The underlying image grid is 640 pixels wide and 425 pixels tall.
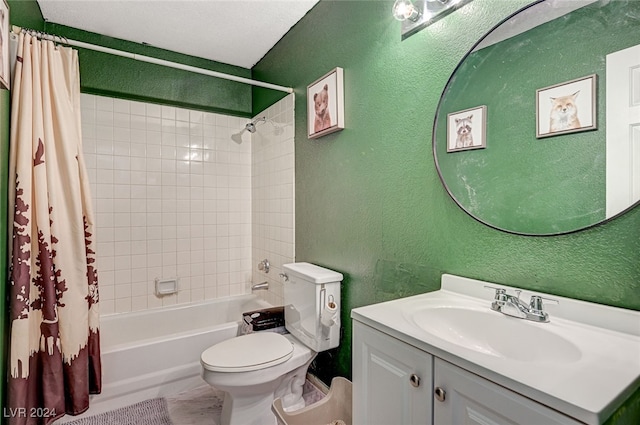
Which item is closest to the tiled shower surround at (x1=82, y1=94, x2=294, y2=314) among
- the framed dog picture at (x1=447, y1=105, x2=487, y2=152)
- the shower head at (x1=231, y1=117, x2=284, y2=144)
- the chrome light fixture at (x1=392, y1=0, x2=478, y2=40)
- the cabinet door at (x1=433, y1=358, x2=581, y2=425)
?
the shower head at (x1=231, y1=117, x2=284, y2=144)

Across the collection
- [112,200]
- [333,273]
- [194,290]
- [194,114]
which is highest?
[194,114]

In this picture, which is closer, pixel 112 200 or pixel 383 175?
pixel 383 175

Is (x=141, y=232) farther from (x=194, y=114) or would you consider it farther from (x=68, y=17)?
(x=68, y=17)

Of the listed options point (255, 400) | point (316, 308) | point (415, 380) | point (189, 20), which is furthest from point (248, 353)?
point (189, 20)

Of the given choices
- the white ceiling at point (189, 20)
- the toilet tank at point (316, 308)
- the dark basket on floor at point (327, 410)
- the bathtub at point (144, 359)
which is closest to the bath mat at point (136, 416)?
the bathtub at point (144, 359)

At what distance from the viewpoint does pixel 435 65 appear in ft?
4.34

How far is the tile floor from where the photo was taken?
1.81 m

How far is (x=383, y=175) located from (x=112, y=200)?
A: 2080 mm

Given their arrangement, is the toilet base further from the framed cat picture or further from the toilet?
the framed cat picture

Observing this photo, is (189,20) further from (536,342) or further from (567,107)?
(536,342)

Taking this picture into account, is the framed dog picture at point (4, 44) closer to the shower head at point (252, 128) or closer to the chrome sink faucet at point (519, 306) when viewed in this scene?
the shower head at point (252, 128)

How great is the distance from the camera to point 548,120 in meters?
0.98

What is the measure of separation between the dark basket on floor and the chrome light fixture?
1672 millimetres

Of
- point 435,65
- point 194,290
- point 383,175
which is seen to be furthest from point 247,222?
point 435,65
